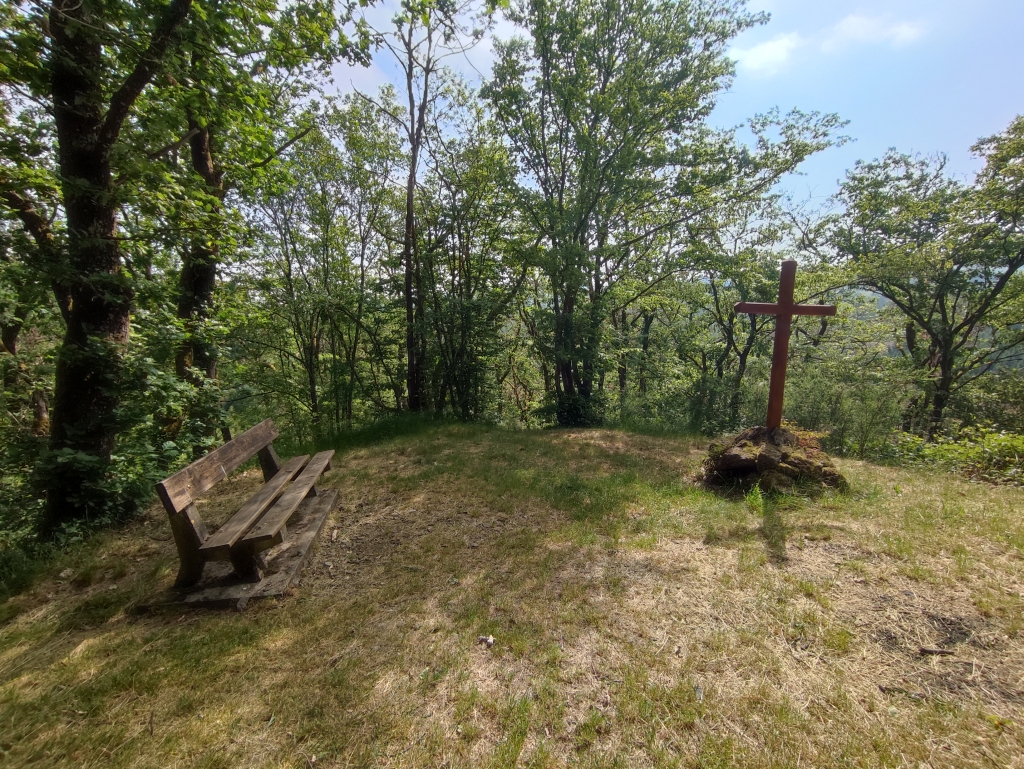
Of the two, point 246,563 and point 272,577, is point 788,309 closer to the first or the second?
point 272,577

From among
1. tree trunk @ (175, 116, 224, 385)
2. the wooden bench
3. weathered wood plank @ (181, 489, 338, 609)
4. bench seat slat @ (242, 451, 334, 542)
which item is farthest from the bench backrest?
tree trunk @ (175, 116, 224, 385)

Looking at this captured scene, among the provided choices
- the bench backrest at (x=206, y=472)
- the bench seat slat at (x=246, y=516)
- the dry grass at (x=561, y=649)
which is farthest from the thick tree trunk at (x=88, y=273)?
the bench seat slat at (x=246, y=516)

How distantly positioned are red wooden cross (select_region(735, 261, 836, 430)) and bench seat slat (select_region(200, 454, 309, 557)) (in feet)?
17.2

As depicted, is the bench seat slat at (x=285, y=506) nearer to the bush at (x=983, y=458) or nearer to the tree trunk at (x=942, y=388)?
the bush at (x=983, y=458)

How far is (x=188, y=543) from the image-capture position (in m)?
2.65

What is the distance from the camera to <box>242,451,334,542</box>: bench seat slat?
270 cm

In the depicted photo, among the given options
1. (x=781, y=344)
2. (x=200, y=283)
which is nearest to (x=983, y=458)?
(x=781, y=344)

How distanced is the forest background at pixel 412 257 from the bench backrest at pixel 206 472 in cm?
106

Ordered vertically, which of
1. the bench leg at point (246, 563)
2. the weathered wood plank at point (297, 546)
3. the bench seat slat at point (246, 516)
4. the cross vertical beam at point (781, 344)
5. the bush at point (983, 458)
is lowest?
the bush at point (983, 458)

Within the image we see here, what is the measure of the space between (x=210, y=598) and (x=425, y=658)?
60.6 inches

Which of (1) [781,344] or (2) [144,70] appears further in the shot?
(1) [781,344]

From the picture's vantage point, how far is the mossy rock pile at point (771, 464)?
4316 millimetres

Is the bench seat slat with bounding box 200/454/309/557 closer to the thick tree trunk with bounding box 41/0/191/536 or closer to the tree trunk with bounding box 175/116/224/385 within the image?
the thick tree trunk with bounding box 41/0/191/536

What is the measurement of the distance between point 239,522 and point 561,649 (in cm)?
233
